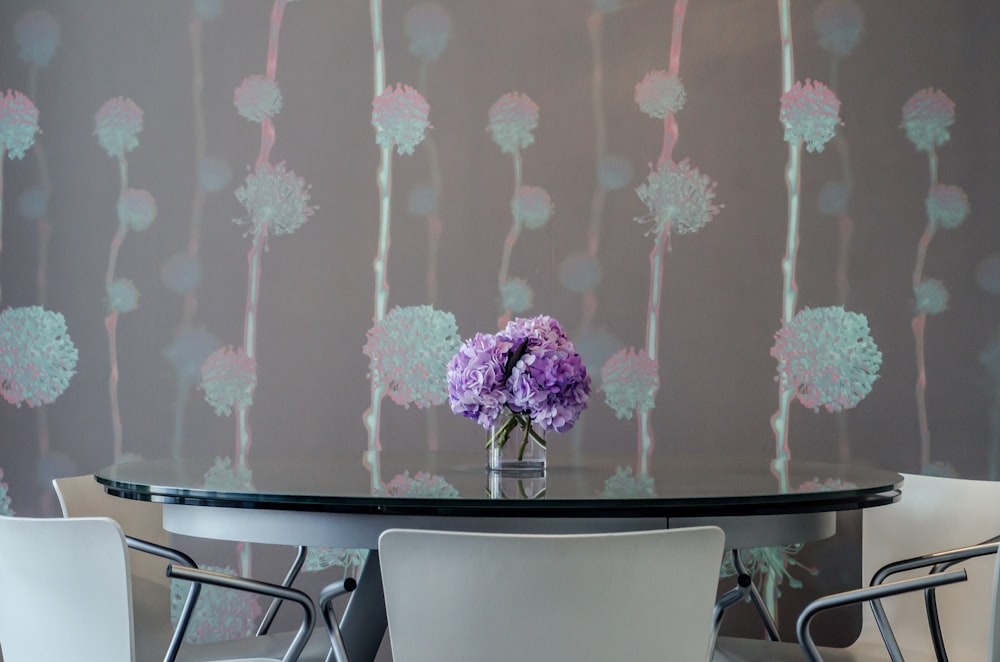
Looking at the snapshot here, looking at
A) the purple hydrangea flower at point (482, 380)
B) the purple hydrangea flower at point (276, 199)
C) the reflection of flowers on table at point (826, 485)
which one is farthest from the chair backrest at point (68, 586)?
the purple hydrangea flower at point (276, 199)

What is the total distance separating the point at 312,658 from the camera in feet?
6.56

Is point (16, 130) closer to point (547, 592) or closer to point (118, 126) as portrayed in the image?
point (118, 126)

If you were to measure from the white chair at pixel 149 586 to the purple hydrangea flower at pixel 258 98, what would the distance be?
1.55 m

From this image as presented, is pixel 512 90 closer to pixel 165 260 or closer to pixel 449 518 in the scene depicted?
pixel 165 260

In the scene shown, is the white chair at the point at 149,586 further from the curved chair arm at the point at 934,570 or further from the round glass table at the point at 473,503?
the curved chair arm at the point at 934,570

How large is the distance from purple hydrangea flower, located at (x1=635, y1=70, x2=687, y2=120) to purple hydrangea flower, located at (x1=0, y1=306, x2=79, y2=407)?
226cm

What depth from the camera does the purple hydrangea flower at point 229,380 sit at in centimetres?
338

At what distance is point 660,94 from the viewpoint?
10.8 feet

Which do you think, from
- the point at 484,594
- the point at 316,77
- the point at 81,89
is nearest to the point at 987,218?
the point at 316,77

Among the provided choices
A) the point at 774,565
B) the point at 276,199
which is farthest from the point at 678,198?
the point at 276,199

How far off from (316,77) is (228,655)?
215cm

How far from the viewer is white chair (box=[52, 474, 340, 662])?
2.06 meters

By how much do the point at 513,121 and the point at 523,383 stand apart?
165 centimetres

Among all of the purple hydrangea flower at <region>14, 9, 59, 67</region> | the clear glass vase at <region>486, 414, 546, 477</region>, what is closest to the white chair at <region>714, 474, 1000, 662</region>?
the clear glass vase at <region>486, 414, 546, 477</region>
